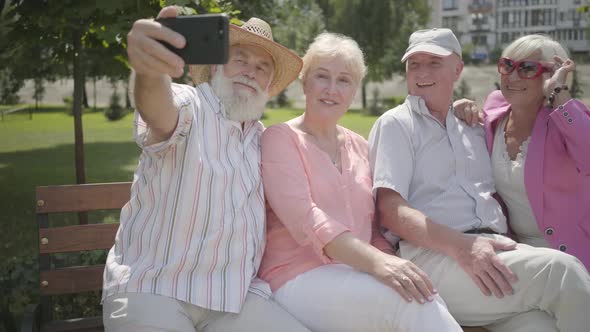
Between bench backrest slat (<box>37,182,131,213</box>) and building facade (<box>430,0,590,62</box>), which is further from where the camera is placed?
building facade (<box>430,0,590,62</box>)

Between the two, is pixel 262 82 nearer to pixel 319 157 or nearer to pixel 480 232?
pixel 319 157

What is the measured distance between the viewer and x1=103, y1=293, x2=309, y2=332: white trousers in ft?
8.13

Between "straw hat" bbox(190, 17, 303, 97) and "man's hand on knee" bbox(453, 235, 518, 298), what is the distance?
1193 mm

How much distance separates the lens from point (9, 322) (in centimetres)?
348

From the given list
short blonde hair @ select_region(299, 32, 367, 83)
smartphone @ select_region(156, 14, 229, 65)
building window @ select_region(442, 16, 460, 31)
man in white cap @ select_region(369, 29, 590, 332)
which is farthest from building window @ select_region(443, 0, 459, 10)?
smartphone @ select_region(156, 14, 229, 65)

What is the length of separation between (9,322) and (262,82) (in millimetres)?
1914

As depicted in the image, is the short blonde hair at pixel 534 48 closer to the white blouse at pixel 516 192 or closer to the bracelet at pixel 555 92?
the bracelet at pixel 555 92

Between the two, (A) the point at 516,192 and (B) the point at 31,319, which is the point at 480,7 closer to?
(A) the point at 516,192

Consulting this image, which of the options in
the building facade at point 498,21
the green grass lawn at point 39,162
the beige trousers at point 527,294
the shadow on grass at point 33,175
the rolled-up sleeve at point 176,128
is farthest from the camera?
the building facade at point 498,21

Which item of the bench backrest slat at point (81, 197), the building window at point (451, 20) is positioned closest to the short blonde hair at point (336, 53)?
the bench backrest slat at point (81, 197)

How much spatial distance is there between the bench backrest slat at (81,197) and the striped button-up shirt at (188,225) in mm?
615

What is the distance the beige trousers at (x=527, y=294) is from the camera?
2.68 meters

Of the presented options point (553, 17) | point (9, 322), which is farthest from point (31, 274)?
point (553, 17)

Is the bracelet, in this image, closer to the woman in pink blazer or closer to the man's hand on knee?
the woman in pink blazer
